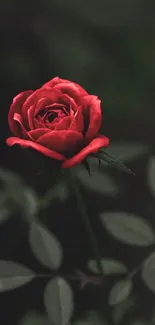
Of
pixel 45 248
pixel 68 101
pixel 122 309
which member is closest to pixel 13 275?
pixel 45 248

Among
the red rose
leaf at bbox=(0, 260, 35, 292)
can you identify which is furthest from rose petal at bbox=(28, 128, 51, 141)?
leaf at bbox=(0, 260, 35, 292)

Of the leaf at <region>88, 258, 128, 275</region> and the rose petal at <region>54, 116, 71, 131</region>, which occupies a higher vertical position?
the rose petal at <region>54, 116, 71, 131</region>

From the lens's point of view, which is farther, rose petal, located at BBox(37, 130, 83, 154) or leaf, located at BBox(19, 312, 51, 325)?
leaf, located at BBox(19, 312, 51, 325)

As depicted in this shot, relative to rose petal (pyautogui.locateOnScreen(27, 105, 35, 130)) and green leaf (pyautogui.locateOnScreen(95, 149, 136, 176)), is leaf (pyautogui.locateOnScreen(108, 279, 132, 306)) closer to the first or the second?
green leaf (pyautogui.locateOnScreen(95, 149, 136, 176))

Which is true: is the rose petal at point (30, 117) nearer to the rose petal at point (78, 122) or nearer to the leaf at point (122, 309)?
the rose petal at point (78, 122)

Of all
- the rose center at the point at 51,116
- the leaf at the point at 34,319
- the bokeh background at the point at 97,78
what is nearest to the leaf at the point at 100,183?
the bokeh background at the point at 97,78

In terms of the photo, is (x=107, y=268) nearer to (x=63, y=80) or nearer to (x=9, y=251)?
(x=9, y=251)
